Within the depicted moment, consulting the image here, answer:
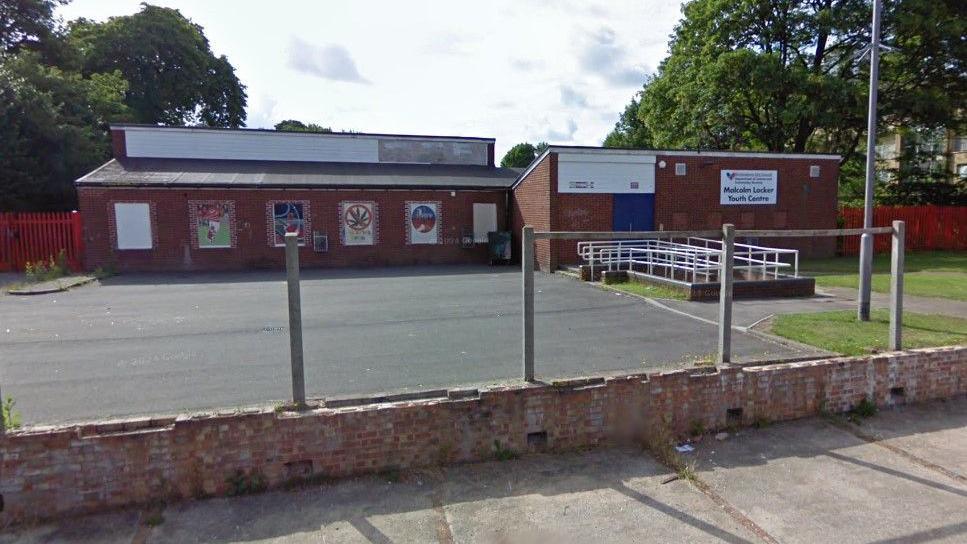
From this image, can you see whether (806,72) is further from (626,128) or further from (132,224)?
(626,128)

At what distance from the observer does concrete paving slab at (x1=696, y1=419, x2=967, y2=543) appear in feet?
11.1

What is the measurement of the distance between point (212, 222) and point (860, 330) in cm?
1864

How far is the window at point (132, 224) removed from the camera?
18219mm

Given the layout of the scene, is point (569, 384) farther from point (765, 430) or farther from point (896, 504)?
point (896, 504)

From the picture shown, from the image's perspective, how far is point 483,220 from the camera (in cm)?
2138

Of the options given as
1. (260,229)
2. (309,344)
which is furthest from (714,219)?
(309,344)

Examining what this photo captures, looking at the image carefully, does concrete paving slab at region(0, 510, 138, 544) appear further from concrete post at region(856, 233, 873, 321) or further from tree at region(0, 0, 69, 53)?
tree at region(0, 0, 69, 53)

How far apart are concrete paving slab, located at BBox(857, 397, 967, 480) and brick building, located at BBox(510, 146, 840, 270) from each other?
39.2 feet

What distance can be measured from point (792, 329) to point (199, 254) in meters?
18.1

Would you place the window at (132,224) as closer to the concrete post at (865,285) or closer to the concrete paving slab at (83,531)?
the concrete paving slab at (83,531)

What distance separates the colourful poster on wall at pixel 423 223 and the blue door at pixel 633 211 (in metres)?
6.68

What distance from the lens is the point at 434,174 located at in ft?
75.8

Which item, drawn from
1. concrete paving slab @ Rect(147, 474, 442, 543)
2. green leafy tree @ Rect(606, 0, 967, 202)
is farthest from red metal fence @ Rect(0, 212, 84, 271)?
green leafy tree @ Rect(606, 0, 967, 202)

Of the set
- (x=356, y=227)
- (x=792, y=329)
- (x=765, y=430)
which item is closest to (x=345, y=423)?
(x=765, y=430)
